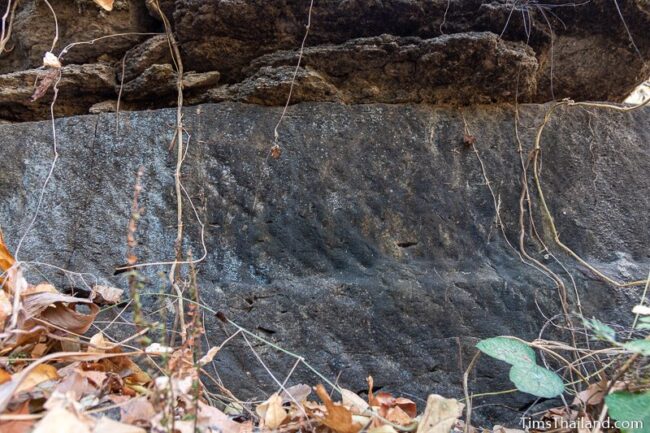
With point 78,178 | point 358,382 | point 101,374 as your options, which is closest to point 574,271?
point 358,382

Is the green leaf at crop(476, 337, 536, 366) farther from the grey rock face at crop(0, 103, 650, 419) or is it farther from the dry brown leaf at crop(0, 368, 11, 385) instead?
the dry brown leaf at crop(0, 368, 11, 385)

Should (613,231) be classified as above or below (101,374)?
below

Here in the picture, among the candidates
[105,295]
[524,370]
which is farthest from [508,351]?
[105,295]

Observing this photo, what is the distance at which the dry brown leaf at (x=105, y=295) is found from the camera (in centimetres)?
142

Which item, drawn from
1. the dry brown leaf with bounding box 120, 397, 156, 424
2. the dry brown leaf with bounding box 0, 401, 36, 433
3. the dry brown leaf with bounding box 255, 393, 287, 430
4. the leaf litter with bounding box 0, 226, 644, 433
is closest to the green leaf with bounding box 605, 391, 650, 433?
the leaf litter with bounding box 0, 226, 644, 433

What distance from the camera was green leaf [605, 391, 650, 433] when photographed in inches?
34.4

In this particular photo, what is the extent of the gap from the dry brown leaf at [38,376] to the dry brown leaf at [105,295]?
527 mm

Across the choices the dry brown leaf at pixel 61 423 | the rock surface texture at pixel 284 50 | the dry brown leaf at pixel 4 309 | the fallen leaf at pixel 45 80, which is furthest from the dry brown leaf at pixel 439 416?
the fallen leaf at pixel 45 80

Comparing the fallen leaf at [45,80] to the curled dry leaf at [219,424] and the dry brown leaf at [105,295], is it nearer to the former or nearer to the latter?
the dry brown leaf at [105,295]

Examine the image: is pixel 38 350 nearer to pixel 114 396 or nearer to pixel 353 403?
pixel 114 396

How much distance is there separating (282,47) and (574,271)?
4.03 ft

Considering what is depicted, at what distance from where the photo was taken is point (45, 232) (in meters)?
1.55

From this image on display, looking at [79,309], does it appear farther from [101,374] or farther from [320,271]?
[320,271]

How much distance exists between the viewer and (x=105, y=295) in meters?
1.43
